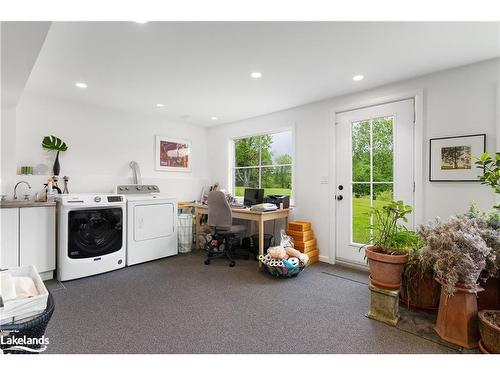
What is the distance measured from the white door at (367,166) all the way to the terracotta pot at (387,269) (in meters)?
0.91

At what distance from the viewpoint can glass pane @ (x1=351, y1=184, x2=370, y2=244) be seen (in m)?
3.24

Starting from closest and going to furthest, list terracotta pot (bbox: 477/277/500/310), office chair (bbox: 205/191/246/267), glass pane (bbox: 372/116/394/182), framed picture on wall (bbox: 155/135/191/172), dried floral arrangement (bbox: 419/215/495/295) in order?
dried floral arrangement (bbox: 419/215/495/295)
terracotta pot (bbox: 477/277/500/310)
glass pane (bbox: 372/116/394/182)
office chair (bbox: 205/191/246/267)
framed picture on wall (bbox: 155/135/191/172)

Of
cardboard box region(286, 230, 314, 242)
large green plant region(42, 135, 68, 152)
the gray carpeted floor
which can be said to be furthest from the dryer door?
cardboard box region(286, 230, 314, 242)

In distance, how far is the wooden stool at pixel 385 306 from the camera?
6.46 feet

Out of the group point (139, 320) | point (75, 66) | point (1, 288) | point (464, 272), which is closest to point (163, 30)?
point (75, 66)

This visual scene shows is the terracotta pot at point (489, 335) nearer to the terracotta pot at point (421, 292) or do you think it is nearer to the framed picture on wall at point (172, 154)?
the terracotta pot at point (421, 292)

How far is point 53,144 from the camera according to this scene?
3354mm

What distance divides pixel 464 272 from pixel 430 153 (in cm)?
152

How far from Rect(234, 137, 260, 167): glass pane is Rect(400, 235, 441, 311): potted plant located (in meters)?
2.88

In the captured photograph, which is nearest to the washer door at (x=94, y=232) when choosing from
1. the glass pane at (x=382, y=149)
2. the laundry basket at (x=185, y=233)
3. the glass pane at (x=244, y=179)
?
the laundry basket at (x=185, y=233)

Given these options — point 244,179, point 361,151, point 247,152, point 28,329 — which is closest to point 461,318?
point 361,151

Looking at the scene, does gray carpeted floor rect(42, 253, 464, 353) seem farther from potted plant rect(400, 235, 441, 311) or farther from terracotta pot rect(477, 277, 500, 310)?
terracotta pot rect(477, 277, 500, 310)

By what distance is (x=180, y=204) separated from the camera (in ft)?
14.7
